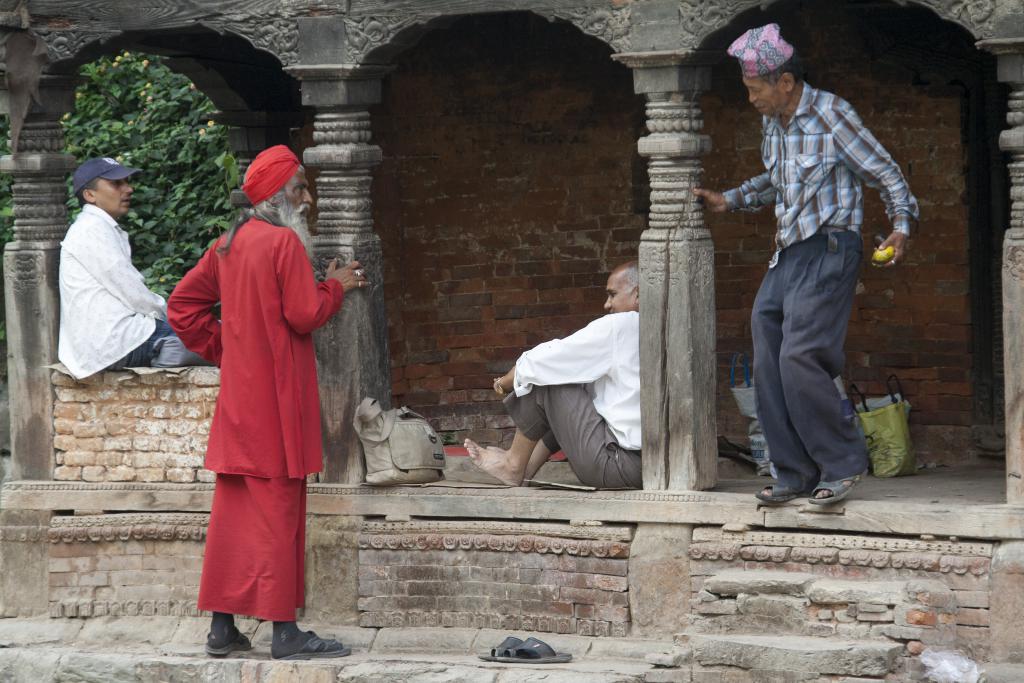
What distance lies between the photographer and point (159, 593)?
9.66 metres

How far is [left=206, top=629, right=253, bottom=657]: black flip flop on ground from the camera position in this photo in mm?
8914

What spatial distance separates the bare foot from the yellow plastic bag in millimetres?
1967

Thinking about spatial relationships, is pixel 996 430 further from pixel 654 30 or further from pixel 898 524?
pixel 654 30

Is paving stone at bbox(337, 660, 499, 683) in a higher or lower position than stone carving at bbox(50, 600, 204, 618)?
lower

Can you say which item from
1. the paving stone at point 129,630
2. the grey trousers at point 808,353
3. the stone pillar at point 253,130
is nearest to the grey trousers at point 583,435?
the grey trousers at point 808,353

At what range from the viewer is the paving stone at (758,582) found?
830 cm

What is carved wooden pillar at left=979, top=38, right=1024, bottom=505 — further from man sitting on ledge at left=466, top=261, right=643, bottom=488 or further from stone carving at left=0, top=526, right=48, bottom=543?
stone carving at left=0, top=526, right=48, bottom=543

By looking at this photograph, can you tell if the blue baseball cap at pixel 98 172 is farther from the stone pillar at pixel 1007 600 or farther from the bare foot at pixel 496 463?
the stone pillar at pixel 1007 600

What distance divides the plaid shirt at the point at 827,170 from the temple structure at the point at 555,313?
47 cm

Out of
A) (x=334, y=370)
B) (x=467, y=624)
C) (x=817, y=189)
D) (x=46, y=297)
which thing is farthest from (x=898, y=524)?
(x=46, y=297)

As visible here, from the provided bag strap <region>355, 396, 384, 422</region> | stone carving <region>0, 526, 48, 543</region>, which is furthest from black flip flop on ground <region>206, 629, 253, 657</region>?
stone carving <region>0, 526, 48, 543</region>

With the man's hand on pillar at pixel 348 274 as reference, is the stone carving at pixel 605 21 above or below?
above

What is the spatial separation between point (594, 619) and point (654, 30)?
2744mm

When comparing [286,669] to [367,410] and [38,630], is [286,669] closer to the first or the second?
[367,410]
